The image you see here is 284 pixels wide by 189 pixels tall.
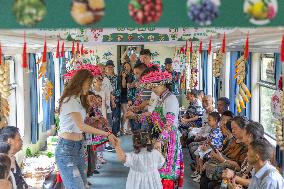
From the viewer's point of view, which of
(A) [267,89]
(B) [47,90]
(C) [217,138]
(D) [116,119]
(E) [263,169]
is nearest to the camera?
(E) [263,169]

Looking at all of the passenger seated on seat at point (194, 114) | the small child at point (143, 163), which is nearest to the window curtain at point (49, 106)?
the passenger seated on seat at point (194, 114)

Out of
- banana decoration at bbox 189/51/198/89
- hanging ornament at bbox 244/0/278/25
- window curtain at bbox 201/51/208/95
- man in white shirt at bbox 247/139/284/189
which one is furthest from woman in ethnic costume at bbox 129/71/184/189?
banana decoration at bbox 189/51/198/89

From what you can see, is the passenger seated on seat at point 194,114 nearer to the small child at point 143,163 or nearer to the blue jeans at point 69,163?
the small child at point 143,163

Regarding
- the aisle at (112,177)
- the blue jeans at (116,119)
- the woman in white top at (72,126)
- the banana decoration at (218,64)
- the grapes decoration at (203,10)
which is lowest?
the aisle at (112,177)

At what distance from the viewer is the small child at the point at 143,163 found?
4520mm

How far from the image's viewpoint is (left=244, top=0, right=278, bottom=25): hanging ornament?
2240 mm

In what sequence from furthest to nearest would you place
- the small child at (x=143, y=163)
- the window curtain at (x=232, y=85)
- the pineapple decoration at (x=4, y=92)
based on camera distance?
the window curtain at (x=232, y=85) < the pineapple decoration at (x=4, y=92) < the small child at (x=143, y=163)

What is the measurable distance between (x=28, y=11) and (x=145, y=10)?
21.7 inches

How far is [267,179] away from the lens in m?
3.42

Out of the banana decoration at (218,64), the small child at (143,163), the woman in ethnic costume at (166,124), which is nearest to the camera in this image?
the small child at (143,163)

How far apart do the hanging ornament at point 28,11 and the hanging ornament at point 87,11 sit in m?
0.15

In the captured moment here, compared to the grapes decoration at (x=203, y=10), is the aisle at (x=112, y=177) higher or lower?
lower

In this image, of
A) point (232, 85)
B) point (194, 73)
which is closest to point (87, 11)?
point (232, 85)

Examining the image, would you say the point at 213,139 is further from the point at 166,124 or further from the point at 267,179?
the point at 267,179
